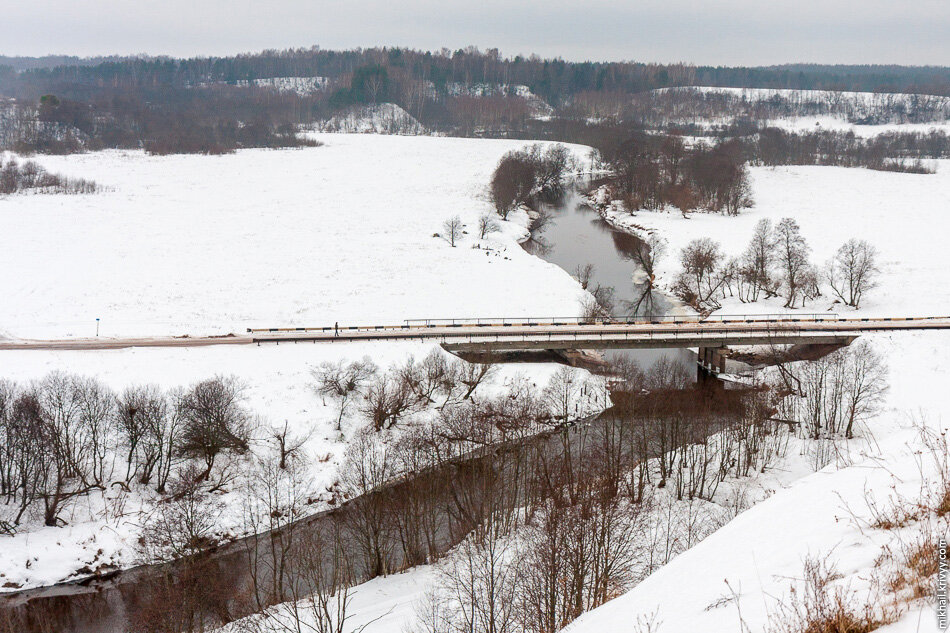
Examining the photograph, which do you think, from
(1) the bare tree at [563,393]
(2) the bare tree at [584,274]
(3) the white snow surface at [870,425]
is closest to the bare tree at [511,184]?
(3) the white snow surface at [870,425]

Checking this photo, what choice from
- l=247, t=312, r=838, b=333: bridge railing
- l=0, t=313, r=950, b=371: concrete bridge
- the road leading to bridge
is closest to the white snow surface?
l=247, t=312, r=838, b=333: bridge railing

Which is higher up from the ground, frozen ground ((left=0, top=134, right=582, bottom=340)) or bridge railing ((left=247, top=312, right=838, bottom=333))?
frozen ground ((left=0, top=134, right=582, bottom=340))

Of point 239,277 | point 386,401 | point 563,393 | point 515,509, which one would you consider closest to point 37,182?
point 239,277

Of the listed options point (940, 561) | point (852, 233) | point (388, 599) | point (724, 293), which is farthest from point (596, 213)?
point (940, 561)

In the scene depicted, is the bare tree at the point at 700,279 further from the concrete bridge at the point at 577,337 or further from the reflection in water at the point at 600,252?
the concrete bridge at the point at 577,337

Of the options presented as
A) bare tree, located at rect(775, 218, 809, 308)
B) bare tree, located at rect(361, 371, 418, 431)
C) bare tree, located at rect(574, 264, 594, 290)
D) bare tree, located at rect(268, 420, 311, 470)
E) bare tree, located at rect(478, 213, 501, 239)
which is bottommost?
bare tree, located at rect(268, 420, 311, 470)

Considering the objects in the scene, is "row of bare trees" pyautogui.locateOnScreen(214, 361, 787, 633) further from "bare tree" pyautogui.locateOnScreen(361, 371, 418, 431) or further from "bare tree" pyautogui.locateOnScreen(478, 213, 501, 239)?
→ "bare tree" pyautogui.locateOnScreen(478, 213, 501, 239)

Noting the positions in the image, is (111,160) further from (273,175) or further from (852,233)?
(852,233)

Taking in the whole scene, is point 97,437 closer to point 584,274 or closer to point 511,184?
point 584,274
